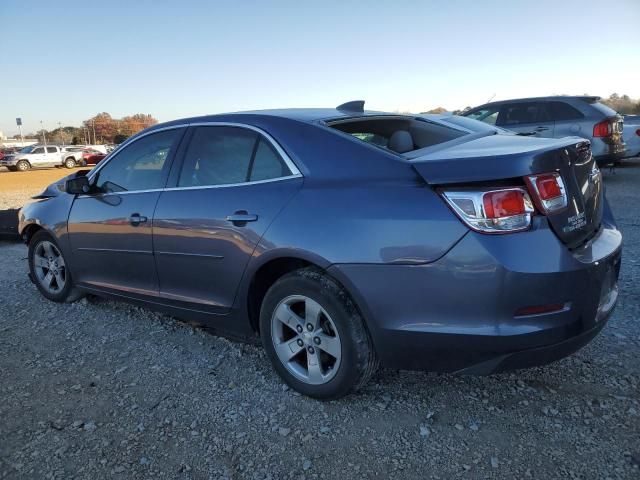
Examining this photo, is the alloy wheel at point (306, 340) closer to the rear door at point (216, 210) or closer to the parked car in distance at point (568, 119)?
the rear door at point (216, 210)

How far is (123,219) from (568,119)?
869cm

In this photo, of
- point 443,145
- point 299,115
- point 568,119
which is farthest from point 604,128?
point 299,115

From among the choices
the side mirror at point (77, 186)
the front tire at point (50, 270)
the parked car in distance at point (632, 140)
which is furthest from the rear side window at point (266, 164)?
the parked car in distance at point (632, 140)

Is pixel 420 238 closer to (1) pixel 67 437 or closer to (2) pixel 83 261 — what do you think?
(1) pixel 67 437

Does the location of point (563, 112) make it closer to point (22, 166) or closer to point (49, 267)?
point (49, 267)

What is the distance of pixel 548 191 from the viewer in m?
2.31

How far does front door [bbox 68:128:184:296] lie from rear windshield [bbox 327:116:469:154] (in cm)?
131

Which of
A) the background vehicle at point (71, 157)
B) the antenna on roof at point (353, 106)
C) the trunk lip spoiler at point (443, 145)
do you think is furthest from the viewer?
the background vehicle at point (71, 157)

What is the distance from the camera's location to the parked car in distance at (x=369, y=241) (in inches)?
88.7

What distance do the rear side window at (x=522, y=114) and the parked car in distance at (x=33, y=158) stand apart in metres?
31.5

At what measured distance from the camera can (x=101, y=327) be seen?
407cm

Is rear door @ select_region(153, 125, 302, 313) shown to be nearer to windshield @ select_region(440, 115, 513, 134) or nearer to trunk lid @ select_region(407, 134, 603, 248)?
trunk lid @ select_region(407, 134, 603, 248)

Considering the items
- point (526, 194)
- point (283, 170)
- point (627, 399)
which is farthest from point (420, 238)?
point (627, 399)

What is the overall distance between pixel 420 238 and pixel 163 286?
6.49 feet
